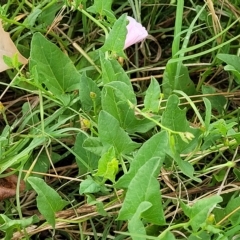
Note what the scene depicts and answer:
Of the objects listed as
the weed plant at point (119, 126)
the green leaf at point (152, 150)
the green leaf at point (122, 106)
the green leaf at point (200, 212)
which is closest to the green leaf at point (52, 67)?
the weed plant at point (119, 126)

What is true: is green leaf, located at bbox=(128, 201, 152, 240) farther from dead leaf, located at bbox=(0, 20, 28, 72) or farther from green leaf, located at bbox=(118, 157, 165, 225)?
dead leaf, located at bbox=(0, 20, 28, 72)

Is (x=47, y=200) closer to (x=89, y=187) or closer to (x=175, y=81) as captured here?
(x=89, y=187)

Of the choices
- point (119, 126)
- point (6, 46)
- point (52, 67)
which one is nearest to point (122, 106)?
point (119, 126)

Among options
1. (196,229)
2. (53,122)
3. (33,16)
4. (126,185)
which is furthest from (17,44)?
(196,229)

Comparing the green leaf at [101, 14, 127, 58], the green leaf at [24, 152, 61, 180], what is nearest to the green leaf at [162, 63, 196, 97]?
the green leaf at [101, 14, 127, 58]

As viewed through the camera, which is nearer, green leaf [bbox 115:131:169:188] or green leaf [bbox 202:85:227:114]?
green leaf [bbox 115:131:169:188]

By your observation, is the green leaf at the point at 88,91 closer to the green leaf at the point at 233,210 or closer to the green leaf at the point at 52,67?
the green leaf at the point at 52,67
